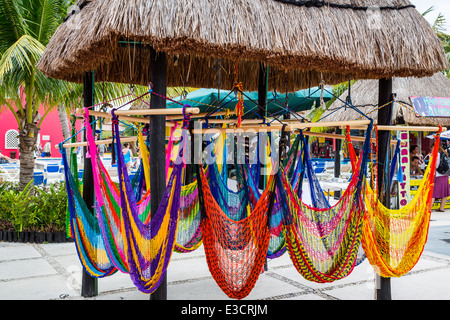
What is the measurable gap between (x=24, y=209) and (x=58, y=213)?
1.13 feet

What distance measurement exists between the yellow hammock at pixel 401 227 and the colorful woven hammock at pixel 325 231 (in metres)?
0.14

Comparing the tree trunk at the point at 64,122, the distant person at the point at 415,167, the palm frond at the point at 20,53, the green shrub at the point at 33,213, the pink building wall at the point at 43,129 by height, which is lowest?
the green shrub at the point at 33,213

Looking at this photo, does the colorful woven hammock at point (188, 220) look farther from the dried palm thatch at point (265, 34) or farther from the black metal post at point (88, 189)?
the dried palm thatch at point (265, 34)

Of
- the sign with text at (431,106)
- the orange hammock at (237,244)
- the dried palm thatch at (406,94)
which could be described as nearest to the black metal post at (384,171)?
the orange hammock at (237,244)

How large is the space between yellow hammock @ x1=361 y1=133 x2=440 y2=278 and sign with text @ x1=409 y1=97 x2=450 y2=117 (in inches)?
175

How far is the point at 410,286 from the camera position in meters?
3.08

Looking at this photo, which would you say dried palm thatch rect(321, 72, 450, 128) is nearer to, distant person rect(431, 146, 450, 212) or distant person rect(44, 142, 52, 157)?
distant person rect(431, 146, 450, 212)

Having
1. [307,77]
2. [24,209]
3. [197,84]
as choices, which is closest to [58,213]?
[24,209]

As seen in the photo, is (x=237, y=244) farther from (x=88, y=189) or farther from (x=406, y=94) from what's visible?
(x=406, y=94)

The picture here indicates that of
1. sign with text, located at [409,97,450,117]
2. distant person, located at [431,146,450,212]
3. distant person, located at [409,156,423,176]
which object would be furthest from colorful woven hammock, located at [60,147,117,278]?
distant person, located at [409,156,423,176]

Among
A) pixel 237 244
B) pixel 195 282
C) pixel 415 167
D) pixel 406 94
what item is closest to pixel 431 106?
pixel 406 94

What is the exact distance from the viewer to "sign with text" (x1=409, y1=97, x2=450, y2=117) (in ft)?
21.4

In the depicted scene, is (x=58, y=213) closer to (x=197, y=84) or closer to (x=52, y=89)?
(x=52, y=89)

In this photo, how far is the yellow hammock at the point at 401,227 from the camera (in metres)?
2.51
